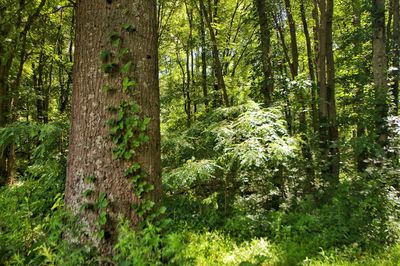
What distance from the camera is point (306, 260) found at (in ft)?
11.9

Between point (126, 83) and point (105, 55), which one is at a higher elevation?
point (105, 55)

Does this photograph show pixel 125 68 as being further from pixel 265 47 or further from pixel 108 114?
pixel 265 47

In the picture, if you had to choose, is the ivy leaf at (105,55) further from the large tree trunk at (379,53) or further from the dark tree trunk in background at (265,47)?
the large tree trunk at (379,53)

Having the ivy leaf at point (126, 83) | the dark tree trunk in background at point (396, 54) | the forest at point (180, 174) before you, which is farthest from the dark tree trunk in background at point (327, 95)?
the ivy leaf at point (126, 83)

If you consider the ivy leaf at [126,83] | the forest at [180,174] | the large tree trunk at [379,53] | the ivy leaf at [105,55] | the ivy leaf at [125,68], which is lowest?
the forest at [180,174]

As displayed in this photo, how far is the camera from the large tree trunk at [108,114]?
9.53 feet

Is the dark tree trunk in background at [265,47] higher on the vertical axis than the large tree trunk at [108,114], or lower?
higher

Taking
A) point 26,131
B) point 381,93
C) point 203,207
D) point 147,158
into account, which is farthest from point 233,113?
point 26,131

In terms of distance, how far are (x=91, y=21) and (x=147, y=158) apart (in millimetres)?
1448

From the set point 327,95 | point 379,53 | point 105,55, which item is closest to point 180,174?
point 105,55

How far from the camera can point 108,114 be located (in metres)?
2.94

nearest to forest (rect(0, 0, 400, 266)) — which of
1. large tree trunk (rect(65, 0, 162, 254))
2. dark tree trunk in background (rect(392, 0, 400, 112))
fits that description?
large tree trunk (rect(65, 0, 162, 254))

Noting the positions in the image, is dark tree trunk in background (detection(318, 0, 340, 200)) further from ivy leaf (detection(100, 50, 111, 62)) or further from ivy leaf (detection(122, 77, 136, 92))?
ivy leaf (detection(100, 50, 111, 62))

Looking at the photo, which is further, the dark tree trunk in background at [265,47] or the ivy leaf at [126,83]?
the dark tree trunk in background at [265,47]
